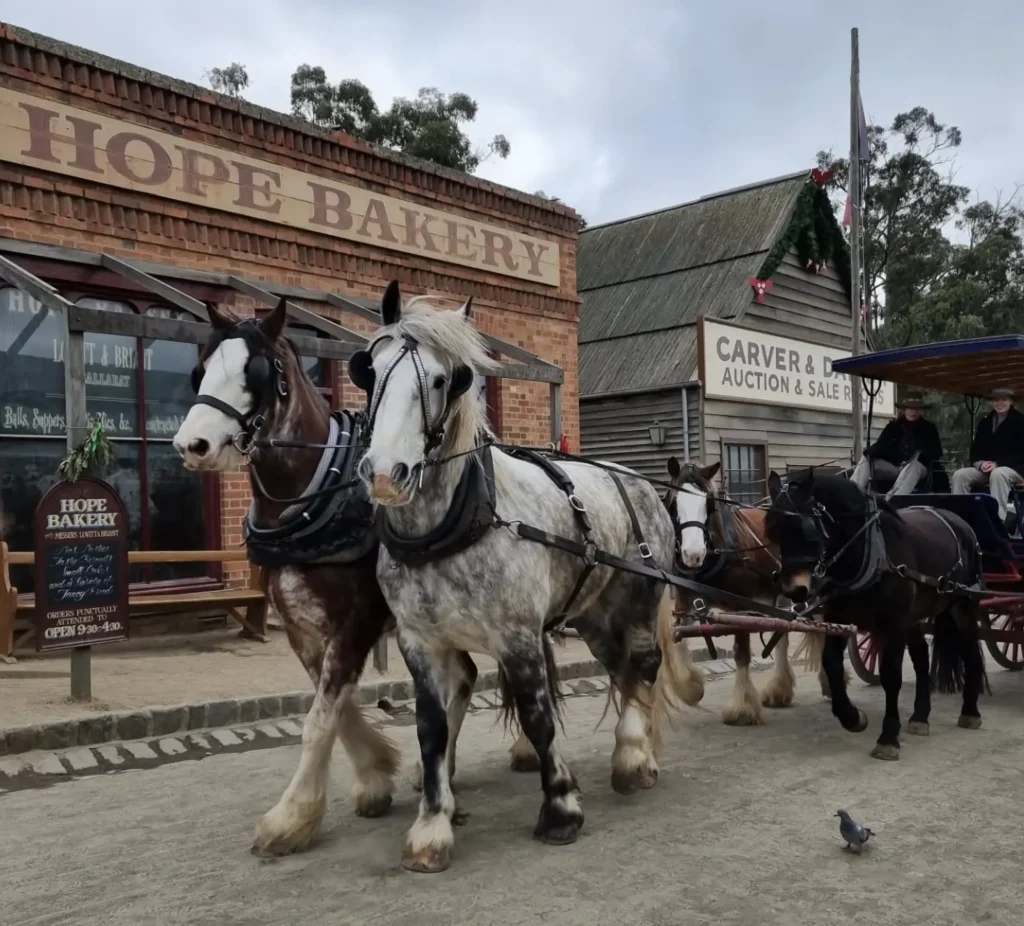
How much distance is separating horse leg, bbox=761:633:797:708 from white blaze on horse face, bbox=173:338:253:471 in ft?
14.3

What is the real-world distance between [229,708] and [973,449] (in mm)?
5962

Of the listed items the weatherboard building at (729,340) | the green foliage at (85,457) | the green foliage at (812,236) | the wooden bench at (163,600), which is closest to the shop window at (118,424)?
the wooden bench at (163,600)

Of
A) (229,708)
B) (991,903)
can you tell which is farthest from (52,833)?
(991,903)

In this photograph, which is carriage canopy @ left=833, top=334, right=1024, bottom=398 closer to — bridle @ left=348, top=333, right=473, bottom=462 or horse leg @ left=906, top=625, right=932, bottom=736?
horse leg @ left=906, top=625, right=932, bottom=736

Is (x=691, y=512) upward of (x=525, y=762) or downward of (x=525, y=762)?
upward

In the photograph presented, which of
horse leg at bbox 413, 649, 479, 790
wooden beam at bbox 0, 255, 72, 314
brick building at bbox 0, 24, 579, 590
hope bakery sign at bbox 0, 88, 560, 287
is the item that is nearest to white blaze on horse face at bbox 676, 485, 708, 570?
horse leg at bbox 413, 649, 479, 790

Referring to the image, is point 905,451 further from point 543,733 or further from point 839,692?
point 543,733

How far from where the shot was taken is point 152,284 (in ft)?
25.9

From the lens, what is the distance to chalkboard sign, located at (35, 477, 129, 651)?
615 centimetres

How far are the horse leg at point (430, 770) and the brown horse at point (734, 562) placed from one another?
281 centimetres

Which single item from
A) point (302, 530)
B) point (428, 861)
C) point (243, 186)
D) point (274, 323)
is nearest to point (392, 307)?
point (274, 323)

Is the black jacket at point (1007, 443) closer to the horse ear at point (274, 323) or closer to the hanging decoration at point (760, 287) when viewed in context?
the horse ear at point (274, 323)

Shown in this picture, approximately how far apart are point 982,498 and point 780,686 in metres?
1.97

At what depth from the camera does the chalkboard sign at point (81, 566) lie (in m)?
6.15
